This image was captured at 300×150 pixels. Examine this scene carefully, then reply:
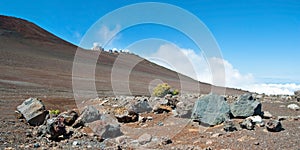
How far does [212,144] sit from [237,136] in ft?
2.87

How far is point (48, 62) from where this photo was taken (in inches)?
1518

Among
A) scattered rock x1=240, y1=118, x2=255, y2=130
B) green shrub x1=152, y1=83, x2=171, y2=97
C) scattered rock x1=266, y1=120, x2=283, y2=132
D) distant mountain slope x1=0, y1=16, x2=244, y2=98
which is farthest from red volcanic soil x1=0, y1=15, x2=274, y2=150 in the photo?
scattered rock x1=266, y1=120, x2=283, y2=132

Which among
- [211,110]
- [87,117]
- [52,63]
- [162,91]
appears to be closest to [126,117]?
[87,117]

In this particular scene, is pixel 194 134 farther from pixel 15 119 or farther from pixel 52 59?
pixel 52 59

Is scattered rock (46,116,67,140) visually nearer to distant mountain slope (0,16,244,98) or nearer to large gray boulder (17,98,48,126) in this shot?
large gray boulder (17,98,48,126)

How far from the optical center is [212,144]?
638 cm

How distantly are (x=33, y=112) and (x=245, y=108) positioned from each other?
6.47 metres

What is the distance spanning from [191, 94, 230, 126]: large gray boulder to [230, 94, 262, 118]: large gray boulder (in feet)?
1.09

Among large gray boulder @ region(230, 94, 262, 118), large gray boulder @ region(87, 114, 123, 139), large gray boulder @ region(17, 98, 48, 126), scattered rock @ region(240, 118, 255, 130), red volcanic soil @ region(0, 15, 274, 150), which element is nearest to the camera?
large gray boulder @ region(87, 114, 123, 139)

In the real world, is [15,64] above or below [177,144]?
above

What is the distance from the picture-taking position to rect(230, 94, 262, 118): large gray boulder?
29.7 ft

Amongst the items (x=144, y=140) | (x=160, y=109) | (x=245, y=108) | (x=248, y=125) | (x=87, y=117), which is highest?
(x=245, y=108)

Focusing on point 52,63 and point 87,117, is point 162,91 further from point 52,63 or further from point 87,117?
point 52,63

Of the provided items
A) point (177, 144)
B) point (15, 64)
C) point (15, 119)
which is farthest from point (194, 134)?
point (15, 64)
